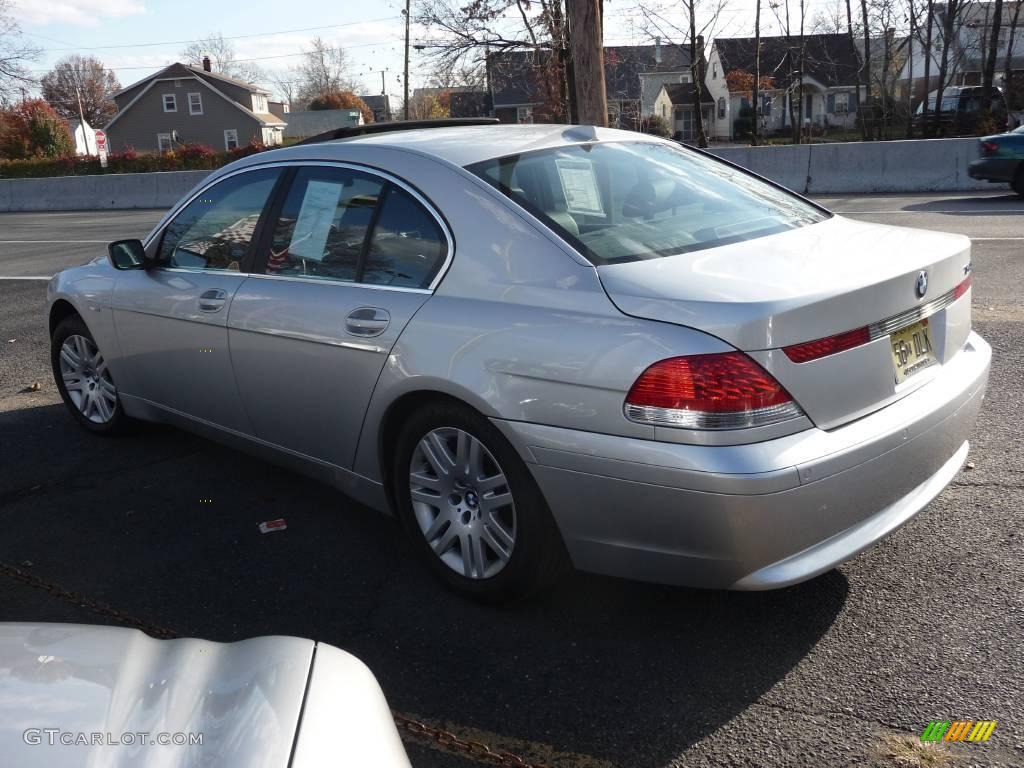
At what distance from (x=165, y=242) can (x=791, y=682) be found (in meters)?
3.71

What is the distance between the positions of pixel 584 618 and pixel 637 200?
1.58m

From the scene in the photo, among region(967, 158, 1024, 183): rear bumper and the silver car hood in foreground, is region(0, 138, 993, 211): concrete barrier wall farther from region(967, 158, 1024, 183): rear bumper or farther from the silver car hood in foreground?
the silver car hood in foreground

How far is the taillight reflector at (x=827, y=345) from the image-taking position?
2895mm

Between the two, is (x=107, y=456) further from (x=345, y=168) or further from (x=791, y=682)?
(x=791, y=682)

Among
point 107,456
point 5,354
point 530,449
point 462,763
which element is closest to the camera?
point 462,763

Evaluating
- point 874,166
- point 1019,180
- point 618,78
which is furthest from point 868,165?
point 618,78

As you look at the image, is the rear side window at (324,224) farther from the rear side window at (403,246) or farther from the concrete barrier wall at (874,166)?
the concrete barrier wall at (874,166)

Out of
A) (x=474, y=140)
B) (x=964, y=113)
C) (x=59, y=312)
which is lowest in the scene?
(x=59, y=312)

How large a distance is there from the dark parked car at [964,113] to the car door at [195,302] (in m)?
38.8

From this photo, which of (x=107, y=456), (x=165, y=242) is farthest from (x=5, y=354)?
(x=165, y=242)

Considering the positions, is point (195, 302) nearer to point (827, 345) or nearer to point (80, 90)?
point (827, 345)

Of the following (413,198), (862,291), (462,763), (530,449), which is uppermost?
(413,198)

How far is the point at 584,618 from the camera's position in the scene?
3.50 metres

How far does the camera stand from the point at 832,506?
2941 millimetres
